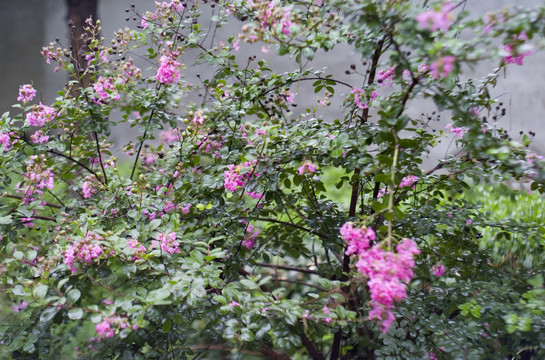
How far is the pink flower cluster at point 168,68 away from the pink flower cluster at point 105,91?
0.60 feet

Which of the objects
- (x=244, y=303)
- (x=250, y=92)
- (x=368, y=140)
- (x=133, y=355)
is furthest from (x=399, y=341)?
(x=250, y=92)

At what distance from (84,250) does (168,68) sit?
0.72 meters

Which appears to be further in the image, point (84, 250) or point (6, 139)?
Result: point (6, 139)

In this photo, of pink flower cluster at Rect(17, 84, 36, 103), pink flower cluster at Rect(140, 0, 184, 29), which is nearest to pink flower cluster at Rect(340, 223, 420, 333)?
pink flower cluster at Rect(140, 0, 184, 29)

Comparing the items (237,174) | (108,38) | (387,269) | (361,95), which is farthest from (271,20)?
(108,38)

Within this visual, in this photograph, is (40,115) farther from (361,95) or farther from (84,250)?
(361,95)

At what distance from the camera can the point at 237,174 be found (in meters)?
1.58

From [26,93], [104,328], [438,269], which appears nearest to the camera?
[104,328]

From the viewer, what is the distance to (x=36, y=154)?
186cm

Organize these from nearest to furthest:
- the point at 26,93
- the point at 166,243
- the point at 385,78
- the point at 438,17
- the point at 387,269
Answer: the point at 438,17, the point at 387,269, the point at 166,243, the point at 385,78, the point at 26,93

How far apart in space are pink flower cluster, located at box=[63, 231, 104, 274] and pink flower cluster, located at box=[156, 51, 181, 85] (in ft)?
2.14

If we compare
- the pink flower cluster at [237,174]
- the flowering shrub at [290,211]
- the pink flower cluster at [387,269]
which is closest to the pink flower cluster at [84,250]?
the flowering shrub at [290,211]

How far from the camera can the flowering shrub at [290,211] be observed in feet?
3.88

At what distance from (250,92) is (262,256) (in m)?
0.62
